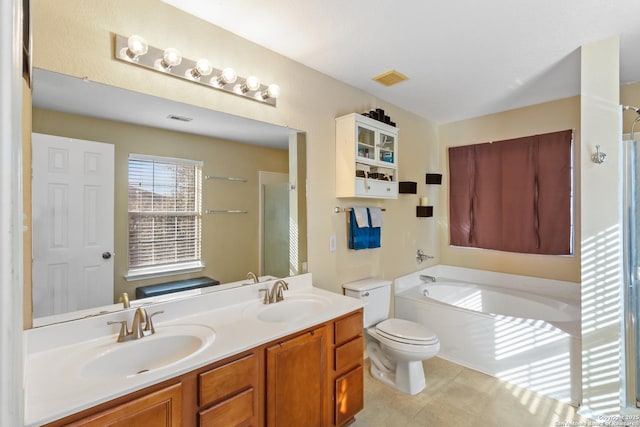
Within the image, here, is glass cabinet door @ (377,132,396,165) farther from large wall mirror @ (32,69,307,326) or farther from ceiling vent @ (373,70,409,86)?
large wall mirror @ (32,69,307,326)

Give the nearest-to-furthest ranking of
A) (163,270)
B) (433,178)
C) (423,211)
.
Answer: (163,270) → (423,211) → (433,178)

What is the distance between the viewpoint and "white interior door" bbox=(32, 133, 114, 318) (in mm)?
1263

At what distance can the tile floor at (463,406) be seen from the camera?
78.5 inches

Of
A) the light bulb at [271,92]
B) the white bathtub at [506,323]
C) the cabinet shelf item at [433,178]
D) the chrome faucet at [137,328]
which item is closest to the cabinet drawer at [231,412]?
the chrome faucet at [137,328]

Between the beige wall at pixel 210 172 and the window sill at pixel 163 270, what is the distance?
22mm

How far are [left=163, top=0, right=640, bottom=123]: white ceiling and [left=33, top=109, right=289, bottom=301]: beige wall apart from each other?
2.33 ft

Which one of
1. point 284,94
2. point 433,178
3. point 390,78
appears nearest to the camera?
point 284,94

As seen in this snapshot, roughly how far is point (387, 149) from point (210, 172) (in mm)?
1581

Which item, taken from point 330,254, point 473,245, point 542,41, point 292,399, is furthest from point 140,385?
point 473,245

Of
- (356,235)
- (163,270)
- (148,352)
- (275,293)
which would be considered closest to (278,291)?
(275,293)

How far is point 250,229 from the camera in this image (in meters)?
1.97

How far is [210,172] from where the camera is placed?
1.78m

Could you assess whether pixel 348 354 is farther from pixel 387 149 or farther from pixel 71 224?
pixel 387 149

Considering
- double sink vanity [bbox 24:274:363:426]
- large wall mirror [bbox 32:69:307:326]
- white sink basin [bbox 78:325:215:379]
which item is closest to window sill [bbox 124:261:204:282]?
large wall mirror [bbox 32:69:307:326]
